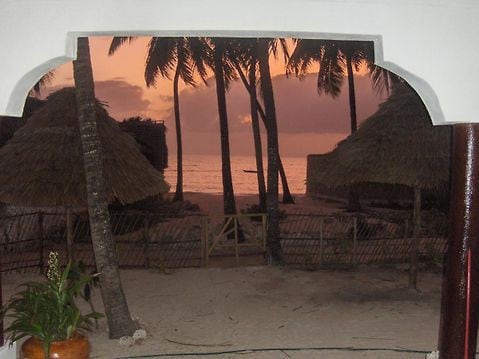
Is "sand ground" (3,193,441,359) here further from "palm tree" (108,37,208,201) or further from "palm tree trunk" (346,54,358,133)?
"palm tree trunk" (346,54,358,133)

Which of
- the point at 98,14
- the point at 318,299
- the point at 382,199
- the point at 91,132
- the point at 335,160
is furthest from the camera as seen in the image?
the point at 382,199

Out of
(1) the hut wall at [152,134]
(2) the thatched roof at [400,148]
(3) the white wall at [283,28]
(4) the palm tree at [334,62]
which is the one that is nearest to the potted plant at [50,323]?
(3) the white wall at [283,28]

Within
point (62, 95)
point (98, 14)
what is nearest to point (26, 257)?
point (62, 95)

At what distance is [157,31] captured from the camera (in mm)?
3658

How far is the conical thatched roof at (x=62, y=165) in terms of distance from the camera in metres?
8.52

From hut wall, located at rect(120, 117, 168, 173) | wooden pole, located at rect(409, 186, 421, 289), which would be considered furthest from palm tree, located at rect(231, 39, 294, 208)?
wooden pole, located at rect(409, 186, 421, 289)

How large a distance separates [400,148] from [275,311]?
3.43 meters

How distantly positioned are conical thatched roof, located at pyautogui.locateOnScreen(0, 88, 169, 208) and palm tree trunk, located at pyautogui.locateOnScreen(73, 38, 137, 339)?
250 centimetres

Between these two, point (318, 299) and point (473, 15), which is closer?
point (473, 15)

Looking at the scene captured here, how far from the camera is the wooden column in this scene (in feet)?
12.5

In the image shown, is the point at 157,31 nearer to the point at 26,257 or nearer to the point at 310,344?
the point at 310,344

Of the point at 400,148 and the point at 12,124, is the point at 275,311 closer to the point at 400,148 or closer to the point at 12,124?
the point at 400,148

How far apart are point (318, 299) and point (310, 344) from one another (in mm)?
2122

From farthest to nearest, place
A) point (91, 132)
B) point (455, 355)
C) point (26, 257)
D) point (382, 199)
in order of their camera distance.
→ 1. point (382, 199)
2. point (26, 257)
3. point (91, 132)
4. point (455, 355)
